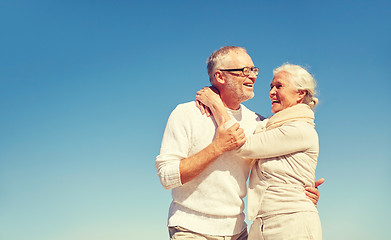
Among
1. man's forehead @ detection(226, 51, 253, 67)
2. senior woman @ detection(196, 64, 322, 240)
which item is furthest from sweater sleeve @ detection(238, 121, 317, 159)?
man's forehead @ detection(226, 51, 253, 67)

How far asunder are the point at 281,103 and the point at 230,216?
142cm

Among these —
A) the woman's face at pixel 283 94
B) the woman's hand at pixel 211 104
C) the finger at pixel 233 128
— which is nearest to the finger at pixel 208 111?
the woman's hand at pixel 211 104

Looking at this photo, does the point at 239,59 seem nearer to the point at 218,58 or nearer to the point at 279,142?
the point at 218,58

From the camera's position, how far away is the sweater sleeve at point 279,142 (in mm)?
4152

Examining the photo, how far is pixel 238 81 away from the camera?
476cm

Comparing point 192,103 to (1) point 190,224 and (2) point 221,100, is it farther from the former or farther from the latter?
(1) point 190,224

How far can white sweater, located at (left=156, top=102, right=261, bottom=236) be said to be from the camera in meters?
4.36

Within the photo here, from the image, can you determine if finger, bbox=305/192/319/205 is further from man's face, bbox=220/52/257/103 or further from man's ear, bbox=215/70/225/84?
man's ear, bbox=215/70/225/84

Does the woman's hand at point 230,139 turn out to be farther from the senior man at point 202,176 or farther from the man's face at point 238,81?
the man's face at point 238,81

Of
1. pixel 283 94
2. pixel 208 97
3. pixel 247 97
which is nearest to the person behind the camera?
pixel 283 94

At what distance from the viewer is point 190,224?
4.34 m

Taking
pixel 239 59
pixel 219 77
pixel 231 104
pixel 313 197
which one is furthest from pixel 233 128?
pixel 313 197

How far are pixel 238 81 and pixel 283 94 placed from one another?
0.57 meters

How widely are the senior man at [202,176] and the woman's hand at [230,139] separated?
12 millimetres
